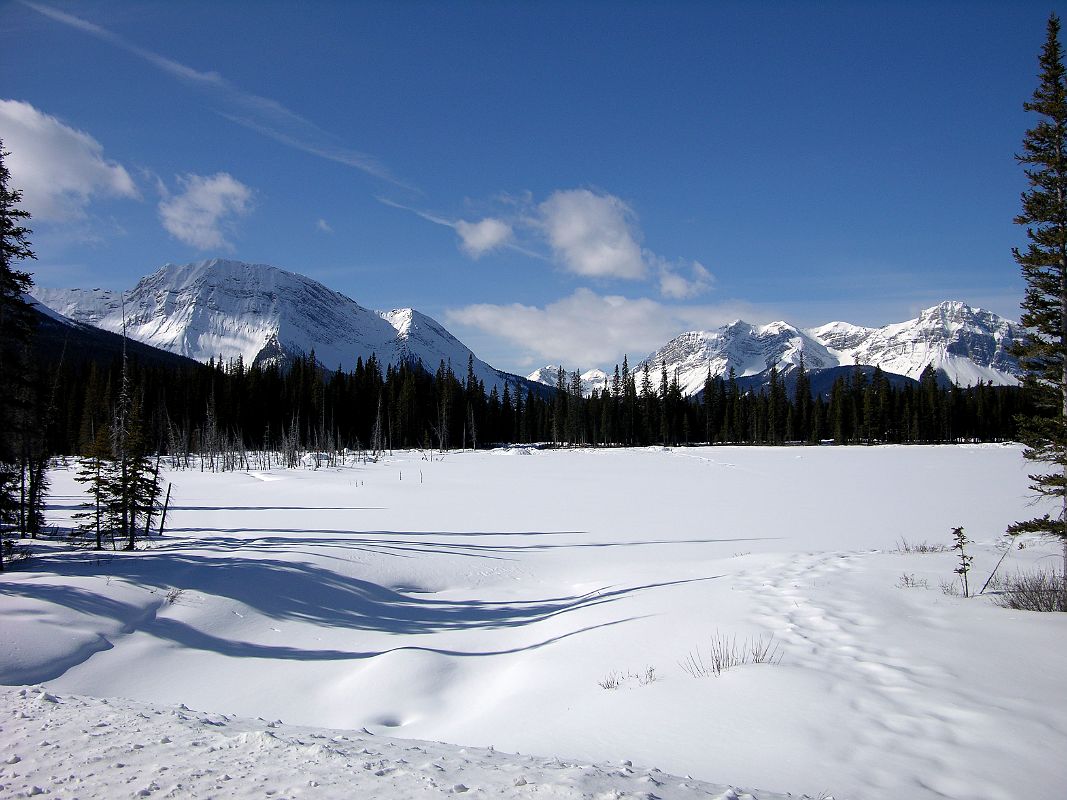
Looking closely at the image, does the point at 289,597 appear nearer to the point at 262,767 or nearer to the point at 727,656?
the point at 262,767

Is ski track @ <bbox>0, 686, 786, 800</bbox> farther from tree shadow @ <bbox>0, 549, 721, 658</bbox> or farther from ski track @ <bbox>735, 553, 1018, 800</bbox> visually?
tree shadow @ <bbox>0, 549, 721, 658</bbox>

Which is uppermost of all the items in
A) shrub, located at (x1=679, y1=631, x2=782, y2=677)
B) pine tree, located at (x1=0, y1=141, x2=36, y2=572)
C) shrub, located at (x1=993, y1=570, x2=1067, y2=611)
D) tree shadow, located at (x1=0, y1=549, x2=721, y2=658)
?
pine tree, located at (x1=0, y1=141, x2=36, y2=572)

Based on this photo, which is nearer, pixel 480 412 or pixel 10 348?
pixel 10 348

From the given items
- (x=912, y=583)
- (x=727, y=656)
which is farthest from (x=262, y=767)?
Answer: (x=912, y=583)

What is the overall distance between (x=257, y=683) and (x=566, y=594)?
6.77 metres

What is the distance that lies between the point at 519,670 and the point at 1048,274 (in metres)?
11.8

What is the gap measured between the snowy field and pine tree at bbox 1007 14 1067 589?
2.70 meters

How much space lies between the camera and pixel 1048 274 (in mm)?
10273

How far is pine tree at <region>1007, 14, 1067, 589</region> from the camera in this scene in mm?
9977

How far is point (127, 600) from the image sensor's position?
9078mm

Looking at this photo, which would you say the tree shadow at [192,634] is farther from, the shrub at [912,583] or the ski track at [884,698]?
the shrub at [912,583]

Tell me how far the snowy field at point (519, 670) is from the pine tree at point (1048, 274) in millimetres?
2702

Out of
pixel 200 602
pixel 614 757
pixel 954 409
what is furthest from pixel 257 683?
pixel 954 409

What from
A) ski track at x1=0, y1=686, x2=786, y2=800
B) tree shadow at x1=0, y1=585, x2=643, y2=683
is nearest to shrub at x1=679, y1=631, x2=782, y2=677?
tree shadow at x1=0, y1=585, x2=643, y2=683
